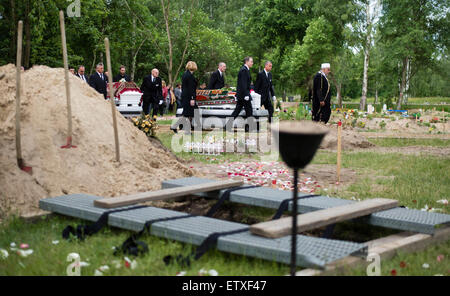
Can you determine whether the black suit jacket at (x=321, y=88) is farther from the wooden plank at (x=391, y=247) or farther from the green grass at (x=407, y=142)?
the wooden plank at (x=391, y=247)

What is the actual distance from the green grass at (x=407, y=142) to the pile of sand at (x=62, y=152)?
7.73m

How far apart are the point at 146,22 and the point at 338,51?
1929 cm

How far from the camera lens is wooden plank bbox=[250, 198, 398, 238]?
4129 mm

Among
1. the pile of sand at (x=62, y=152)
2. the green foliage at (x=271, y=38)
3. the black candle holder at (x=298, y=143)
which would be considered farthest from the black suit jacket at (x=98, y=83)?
the black candle holder at (x=298, y=143)

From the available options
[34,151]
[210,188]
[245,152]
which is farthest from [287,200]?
[245,152]

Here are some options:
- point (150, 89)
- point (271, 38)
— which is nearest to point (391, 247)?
point (150, 89)

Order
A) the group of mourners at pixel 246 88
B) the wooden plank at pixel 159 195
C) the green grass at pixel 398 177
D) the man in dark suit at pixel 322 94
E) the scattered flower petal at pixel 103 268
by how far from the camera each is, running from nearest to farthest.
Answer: the scattered flower petal at pixel 103 268 < the wooden plank at pixel 159 195 < the green grass at pixel 398 177 < the group of mourners at pixel 246 88 < the man in dark suit at pixel 322 94

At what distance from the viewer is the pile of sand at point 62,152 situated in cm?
614

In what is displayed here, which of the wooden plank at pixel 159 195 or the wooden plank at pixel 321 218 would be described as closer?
the wooden plank at pixel 321 218

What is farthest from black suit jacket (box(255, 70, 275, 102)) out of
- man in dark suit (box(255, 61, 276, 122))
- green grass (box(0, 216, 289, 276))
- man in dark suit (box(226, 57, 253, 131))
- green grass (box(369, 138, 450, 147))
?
green grass (box(0, 216, 289, 276))

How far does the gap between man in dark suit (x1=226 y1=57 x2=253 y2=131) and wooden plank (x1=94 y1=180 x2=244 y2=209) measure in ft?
28.9

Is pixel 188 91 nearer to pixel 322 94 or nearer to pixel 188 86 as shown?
pixel 188 86

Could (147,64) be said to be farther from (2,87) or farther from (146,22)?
(2,87)

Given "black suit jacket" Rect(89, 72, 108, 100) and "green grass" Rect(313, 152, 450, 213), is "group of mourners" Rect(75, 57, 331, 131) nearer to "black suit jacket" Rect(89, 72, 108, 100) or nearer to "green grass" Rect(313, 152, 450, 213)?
"black suit jacket" Rect(89, 72, 108, 100)
